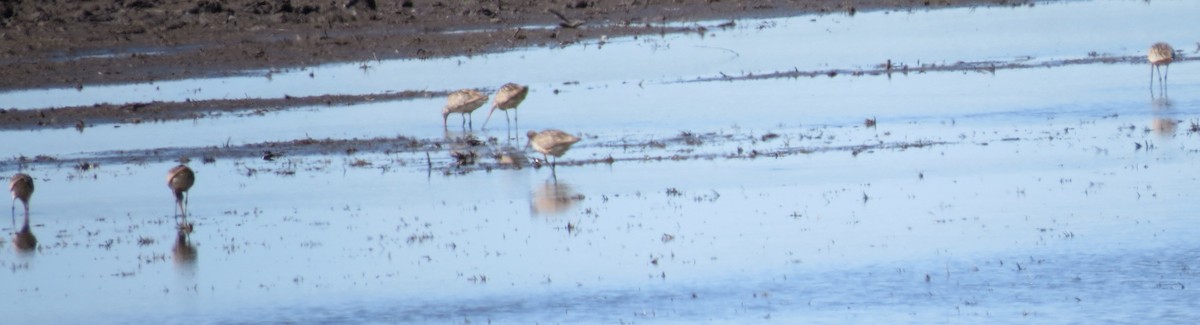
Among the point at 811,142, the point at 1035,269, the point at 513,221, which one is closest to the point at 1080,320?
the point at 1035,269

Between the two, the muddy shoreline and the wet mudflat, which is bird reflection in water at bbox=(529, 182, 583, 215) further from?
the muddy shoreline

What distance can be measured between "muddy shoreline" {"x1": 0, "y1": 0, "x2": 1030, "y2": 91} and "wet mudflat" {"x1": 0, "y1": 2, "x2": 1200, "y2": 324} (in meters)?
3.09

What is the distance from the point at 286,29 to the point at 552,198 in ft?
Answer: 65.6

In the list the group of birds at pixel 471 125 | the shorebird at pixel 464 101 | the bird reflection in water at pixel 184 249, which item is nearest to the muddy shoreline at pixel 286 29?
the shorebird at pixel 464 101

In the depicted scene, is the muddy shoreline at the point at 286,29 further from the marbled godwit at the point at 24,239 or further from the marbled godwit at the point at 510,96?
the marbled godwit at the point at 24,239

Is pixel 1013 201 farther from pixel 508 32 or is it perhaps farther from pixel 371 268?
pixel 508 32

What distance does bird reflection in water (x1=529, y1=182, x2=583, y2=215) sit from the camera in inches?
608

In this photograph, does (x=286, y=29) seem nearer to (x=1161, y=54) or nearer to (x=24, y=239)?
(x=1161, y=54)

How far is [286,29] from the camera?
3525cm

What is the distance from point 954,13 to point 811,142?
1957 cm

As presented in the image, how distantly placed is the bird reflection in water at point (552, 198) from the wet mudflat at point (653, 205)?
0.04m

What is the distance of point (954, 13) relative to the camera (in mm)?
37875

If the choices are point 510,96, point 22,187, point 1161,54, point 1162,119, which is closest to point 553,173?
point 510,96

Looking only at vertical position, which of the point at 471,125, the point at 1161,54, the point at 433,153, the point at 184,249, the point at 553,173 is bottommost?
the point at 184,249
